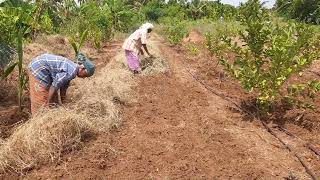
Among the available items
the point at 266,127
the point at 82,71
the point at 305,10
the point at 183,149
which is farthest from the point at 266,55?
the point at 305,10

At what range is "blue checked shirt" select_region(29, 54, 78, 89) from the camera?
5113 millimetres

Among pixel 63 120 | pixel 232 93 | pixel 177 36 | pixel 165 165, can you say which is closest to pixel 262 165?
pixel 165 165

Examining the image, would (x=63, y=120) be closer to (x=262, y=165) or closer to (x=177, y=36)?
(x=262, y=165)

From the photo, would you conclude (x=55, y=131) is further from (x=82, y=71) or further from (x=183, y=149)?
(x=183, y=149)

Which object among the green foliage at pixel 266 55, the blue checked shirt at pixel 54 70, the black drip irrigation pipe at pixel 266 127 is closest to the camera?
the black drip irrigation pipe at pixel 266 127

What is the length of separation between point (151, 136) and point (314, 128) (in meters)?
2.48

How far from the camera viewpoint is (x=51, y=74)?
5344mm

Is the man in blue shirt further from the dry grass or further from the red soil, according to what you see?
the red soil

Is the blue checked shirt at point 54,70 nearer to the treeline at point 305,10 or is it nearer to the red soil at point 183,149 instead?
the red soil at point 183,149

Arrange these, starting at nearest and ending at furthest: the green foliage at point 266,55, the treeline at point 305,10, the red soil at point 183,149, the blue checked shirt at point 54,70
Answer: the red soil at point 183,149 → the blue checked shirt at point 54,70 → the green foliage at point 266,55 → the treeline at point 305,10

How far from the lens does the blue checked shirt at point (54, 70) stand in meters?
5.11

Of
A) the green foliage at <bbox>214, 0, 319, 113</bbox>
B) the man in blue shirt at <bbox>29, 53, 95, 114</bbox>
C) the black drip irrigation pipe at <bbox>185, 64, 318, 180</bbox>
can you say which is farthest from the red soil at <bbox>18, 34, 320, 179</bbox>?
the man in blue shirt at <bbox>29, 53, 95, 114</bbox>

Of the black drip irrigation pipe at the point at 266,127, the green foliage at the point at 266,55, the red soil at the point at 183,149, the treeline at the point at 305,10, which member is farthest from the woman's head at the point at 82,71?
the treeline at the point at 305,10

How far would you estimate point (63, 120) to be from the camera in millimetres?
4953
